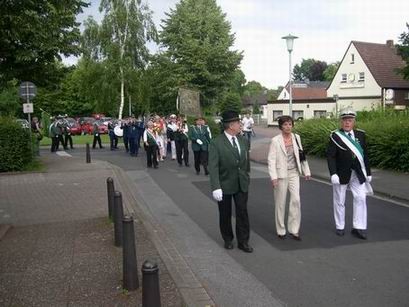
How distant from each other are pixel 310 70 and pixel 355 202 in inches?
4922

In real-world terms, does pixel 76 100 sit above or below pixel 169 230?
above

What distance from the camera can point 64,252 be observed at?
7.04 metres

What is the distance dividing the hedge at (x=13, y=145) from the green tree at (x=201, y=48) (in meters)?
30.1

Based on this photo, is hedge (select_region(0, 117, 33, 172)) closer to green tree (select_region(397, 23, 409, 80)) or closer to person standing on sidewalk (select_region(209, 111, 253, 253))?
person standing on sidewalk (select_region(209, 111, 253, 253))

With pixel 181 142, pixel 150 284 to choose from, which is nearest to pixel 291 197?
pixel 150 284

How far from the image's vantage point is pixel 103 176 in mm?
15266

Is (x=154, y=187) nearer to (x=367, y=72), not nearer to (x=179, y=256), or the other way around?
(x=179, y=256)

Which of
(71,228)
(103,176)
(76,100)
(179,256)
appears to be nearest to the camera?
(179,256)

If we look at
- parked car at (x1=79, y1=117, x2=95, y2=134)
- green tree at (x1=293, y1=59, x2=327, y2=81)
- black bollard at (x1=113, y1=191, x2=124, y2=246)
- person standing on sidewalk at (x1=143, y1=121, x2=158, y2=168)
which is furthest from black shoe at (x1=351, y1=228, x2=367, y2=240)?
green tree at (x1=293, y1=59, x2=327, y2=81)

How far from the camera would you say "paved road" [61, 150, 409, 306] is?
5398 mm

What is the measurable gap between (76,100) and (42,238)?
66.6 meters

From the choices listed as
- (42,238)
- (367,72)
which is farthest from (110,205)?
(367,72)

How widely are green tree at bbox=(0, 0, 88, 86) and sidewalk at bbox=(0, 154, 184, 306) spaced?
3.42 meters

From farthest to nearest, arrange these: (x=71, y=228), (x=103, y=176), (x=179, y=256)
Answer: (x=103, y=176) → (x=71, y=228) → (x=179, y=256)
